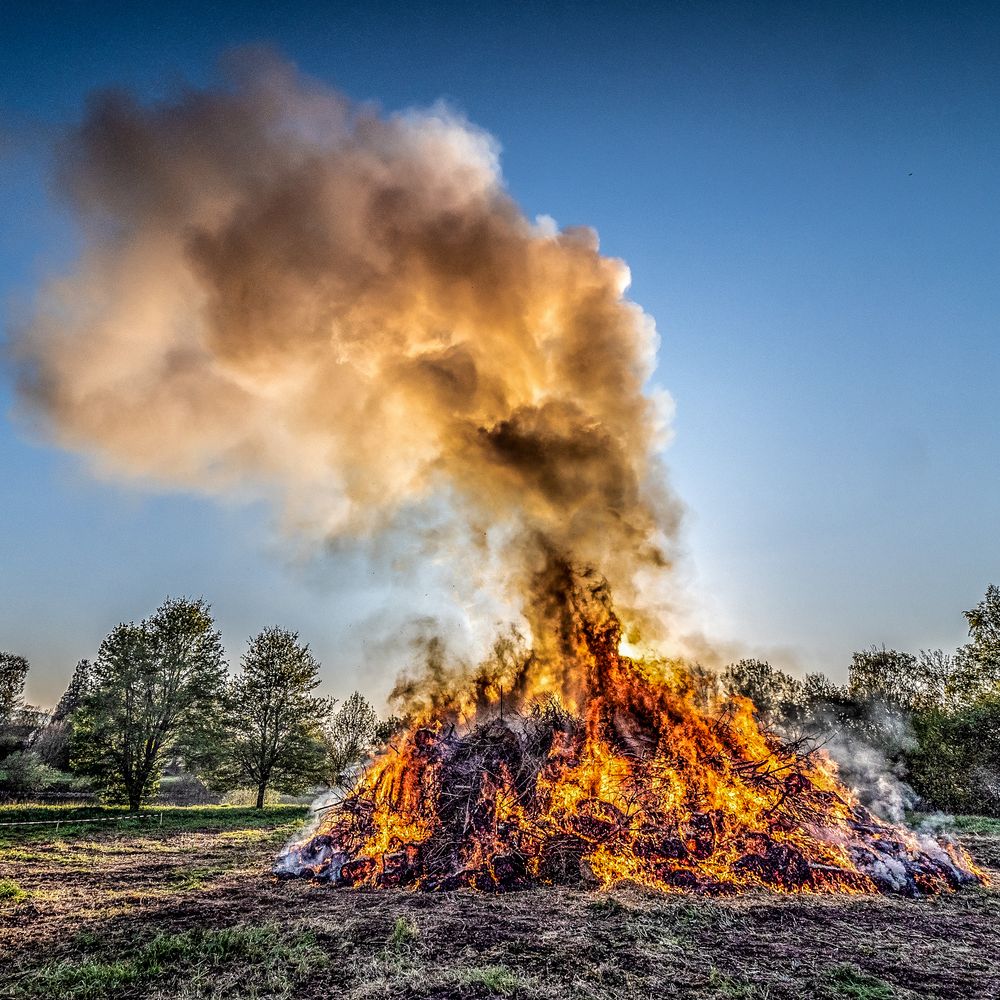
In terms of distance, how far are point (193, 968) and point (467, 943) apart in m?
3.54

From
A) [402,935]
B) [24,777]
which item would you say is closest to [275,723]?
[24,777]

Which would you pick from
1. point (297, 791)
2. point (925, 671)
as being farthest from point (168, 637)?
point (925, 671)

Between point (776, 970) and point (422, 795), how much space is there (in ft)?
29.8

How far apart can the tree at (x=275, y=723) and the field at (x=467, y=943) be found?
2379 cm

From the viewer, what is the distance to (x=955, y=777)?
2892 cm

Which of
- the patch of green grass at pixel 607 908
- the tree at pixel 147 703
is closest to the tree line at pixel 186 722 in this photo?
the tree at pixel 147 703

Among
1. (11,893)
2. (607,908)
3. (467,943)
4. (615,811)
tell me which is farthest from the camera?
(615,811)

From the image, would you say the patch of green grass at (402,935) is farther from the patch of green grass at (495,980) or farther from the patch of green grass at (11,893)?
the patch of green grass at (11,893)

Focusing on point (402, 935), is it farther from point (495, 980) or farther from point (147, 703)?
point (147, 703)

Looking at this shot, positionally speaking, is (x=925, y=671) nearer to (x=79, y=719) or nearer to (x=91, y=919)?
(x=91, y=919)

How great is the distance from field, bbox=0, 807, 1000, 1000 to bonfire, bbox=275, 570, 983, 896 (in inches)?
37.0

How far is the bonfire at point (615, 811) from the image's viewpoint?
11.1 metres

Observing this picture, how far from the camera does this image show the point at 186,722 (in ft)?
102

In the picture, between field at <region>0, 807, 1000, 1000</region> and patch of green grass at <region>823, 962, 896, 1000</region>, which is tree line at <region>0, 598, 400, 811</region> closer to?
field at <region>0, 807, 1000, 1000</region>
